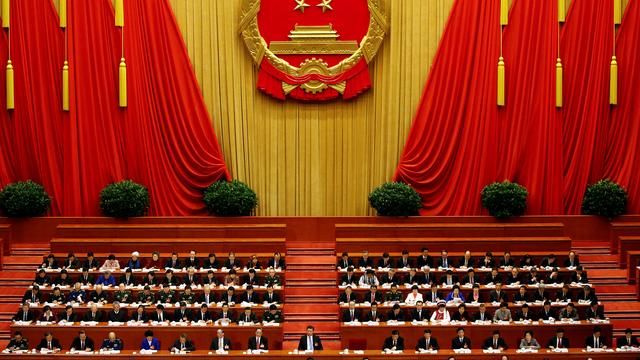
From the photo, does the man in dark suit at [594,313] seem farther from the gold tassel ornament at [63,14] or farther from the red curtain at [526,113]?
the gold tassel ornament at [63,14]

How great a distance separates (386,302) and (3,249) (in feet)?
17.9

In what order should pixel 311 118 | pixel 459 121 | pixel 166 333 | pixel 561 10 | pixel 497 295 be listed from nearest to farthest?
pixel 166 333 → pixel 497 295 → pixel 561 10 → pixel 459 121 → pixel 311 118

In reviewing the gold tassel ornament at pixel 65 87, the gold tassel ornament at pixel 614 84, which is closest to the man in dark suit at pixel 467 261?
the gold tassel ornament at pixel 614 84

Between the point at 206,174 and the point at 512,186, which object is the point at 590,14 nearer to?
the point at 512,186

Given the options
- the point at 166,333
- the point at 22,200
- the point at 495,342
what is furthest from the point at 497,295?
the point at 22,200

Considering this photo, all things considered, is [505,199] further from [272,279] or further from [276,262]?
[272,279]

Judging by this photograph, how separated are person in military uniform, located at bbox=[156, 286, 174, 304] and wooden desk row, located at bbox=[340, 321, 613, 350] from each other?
221 centimetres

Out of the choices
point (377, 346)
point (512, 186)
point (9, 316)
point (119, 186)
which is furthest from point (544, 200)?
point (9, 316)

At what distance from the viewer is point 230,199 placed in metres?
14.8

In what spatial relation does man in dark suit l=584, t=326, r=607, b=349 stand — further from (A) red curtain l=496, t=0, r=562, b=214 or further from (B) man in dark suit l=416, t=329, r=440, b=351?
(A) red curtain l=496, t=0, r=562, b=214

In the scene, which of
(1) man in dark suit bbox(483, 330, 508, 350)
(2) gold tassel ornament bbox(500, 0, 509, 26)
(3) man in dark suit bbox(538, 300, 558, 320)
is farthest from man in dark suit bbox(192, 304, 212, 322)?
(2) gold tassel ornament bbox(500, 0, 509, 26)

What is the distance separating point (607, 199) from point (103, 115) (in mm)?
7286

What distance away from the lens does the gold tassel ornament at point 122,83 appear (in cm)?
1511

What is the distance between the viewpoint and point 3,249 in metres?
14.6
